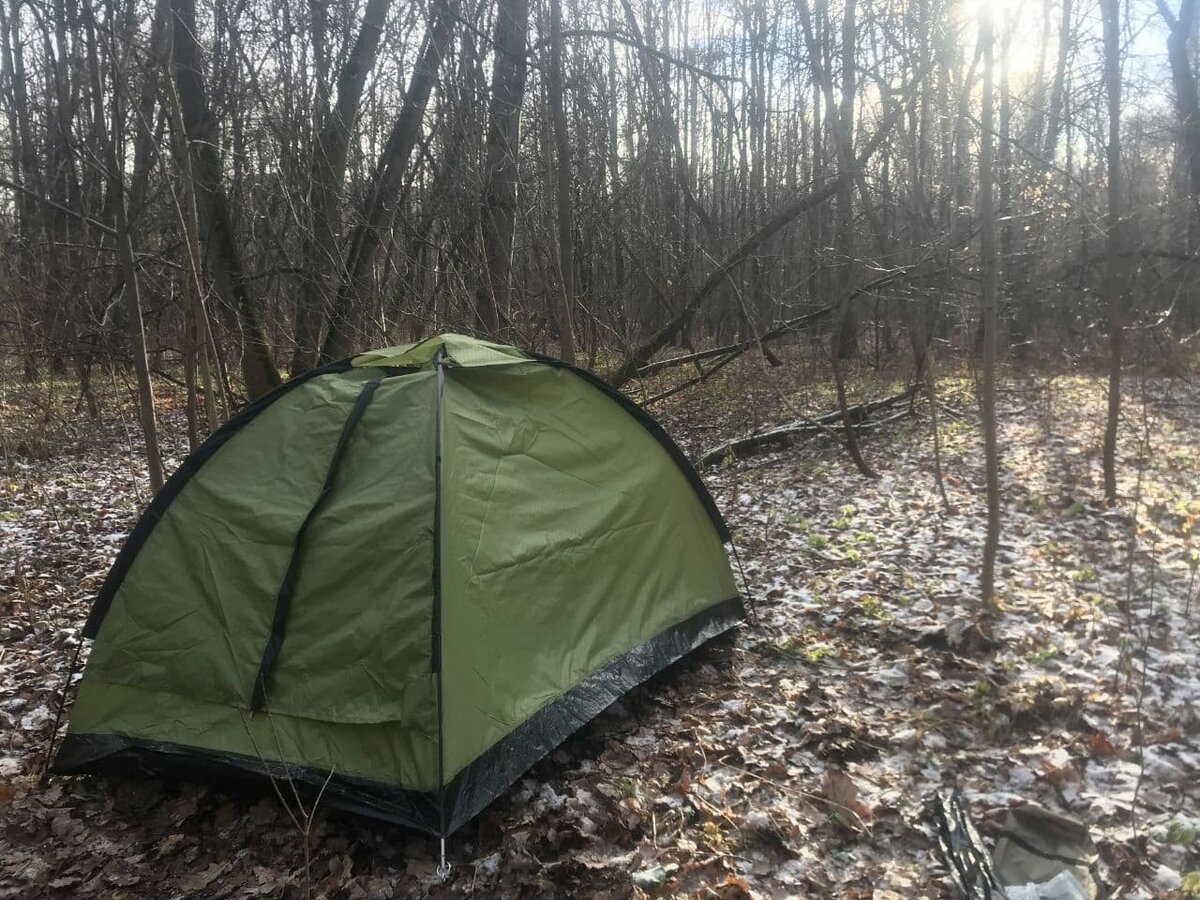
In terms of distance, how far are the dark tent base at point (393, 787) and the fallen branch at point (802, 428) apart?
495 centimetres

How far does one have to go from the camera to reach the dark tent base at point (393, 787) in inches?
116

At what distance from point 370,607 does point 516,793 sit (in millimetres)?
989

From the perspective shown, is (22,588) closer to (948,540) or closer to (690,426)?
(948,540)

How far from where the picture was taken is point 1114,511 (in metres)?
6.12

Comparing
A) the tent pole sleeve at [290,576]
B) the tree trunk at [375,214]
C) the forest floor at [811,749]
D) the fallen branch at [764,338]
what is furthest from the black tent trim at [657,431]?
the fallen branch at [764,338]

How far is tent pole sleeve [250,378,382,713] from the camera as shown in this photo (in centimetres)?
323

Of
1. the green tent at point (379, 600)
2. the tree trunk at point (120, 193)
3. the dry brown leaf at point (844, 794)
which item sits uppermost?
the tree trunk at point (120, 193)

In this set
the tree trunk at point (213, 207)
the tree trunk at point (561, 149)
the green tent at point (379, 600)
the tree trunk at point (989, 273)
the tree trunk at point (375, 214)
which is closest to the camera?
the green tent at point (379, 600)

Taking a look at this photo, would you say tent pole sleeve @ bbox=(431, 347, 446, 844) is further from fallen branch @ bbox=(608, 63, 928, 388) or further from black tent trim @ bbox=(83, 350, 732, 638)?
fallen branch @ bbox=(608, 63, 928, 388)

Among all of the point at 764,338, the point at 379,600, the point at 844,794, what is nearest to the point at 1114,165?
the point at 764,338

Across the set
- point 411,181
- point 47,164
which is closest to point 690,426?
point 411,181

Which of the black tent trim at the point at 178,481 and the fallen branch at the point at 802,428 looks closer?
the black tent trim at the point at 178,481

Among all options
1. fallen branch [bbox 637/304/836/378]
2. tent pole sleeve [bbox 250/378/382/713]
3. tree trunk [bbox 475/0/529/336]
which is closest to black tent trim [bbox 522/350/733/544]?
tent pole sleeve [bbox 250/378/382/713]

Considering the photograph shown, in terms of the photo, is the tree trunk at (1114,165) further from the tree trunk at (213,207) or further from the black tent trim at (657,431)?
the tree trunk at (213,207)
